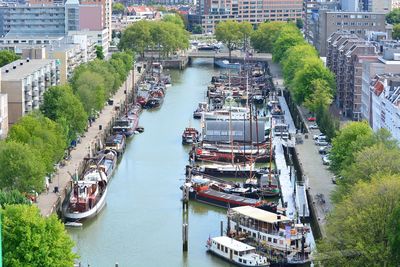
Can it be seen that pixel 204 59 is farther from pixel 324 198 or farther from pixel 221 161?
pixel 324 198

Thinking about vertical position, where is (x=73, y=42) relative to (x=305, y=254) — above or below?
above

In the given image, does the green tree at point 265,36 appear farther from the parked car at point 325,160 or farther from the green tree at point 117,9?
the parked car at point 325,160

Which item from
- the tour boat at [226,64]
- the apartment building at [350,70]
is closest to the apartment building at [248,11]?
the tour boat at [226,64]

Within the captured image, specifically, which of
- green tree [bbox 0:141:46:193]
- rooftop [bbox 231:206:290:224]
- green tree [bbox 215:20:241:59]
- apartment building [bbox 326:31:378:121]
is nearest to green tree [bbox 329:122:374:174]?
rooftop [bbox 231:206:290:224]

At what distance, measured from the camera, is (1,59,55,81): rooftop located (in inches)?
1316

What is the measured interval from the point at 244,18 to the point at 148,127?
40.1m

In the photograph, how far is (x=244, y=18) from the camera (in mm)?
78125

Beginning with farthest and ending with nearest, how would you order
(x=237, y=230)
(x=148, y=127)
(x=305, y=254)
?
(x=148, y=127), (x=237, y=230), (x=305, y=254)

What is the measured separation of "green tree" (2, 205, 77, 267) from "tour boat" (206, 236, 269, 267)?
4.46m

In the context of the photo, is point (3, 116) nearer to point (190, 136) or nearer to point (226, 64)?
point (190, 136)

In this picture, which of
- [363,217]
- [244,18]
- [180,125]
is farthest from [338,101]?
[244,18]

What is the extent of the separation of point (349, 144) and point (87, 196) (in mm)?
6066

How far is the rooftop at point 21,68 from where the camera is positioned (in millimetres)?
33438

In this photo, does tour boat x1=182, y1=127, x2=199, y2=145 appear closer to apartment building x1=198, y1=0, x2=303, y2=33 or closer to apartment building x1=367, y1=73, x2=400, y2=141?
apartment building x1=367, y1=73, x2=400, y2=141
